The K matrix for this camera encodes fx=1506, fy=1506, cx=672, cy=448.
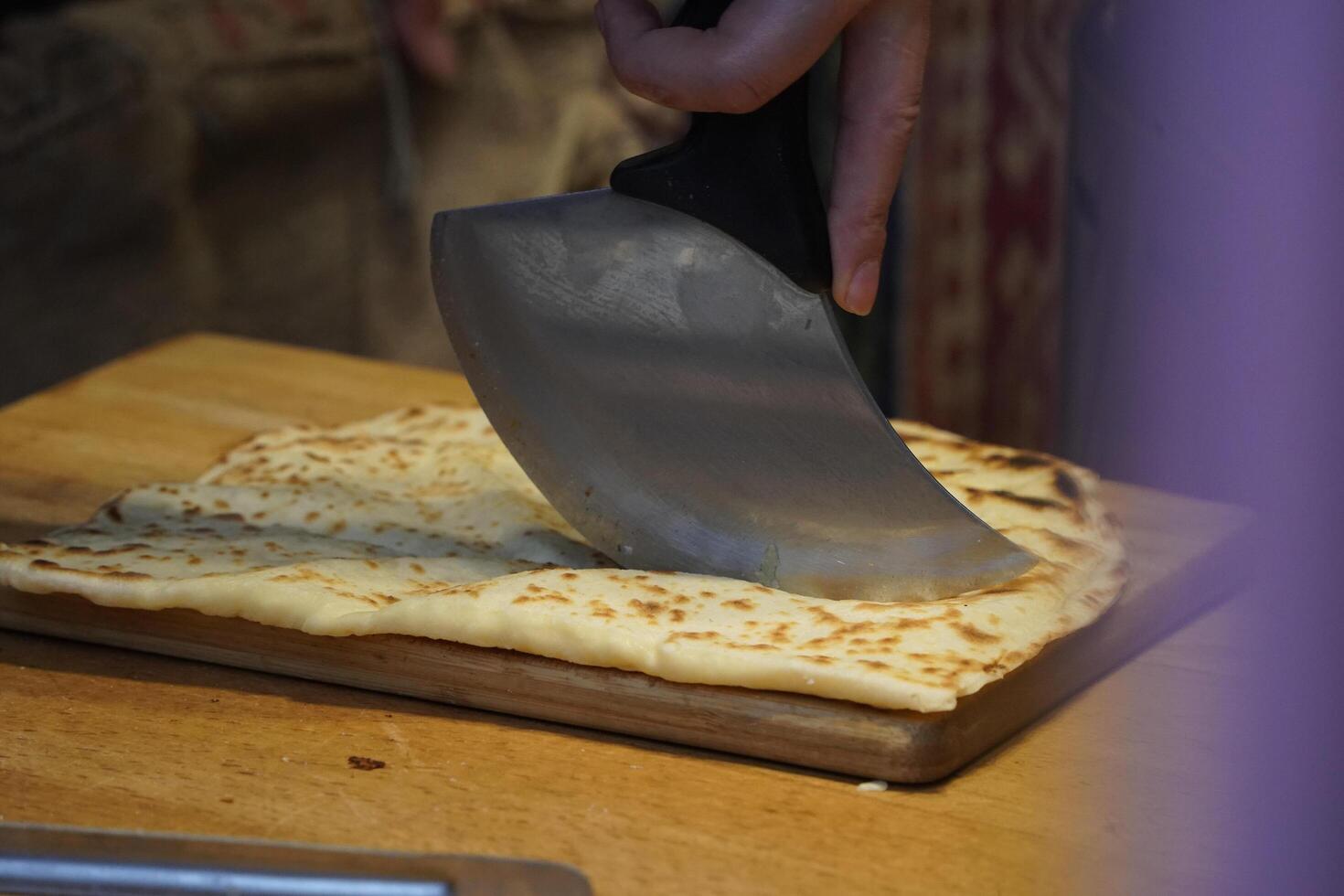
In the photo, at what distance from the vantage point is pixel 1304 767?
1077 millimetres

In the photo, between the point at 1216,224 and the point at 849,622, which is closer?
the point at 849,622

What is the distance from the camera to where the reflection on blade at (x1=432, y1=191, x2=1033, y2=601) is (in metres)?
1.19

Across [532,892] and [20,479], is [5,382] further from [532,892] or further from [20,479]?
[532,892]

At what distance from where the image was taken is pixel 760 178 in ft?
3.88

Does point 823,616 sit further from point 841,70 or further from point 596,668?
point 841,70

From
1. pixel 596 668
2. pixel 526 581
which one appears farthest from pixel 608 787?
pixel 526 581

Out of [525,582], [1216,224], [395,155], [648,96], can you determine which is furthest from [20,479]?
[395,155]

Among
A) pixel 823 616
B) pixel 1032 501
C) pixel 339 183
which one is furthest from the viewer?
pixel 339 183

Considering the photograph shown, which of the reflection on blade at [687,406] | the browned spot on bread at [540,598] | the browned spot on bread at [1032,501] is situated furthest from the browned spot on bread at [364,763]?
the browned spot on bread at [1032,501]

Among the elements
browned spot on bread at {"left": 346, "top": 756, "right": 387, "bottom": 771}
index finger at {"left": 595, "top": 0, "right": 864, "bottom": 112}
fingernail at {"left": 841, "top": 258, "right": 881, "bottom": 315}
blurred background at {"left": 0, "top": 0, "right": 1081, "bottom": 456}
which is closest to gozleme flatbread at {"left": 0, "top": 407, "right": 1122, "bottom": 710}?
browned spot on bread at {"left": 346, "top": 756, "right": 387, "bottom": 771}

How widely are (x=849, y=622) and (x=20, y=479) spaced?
3.20ft

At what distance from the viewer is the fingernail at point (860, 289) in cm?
118

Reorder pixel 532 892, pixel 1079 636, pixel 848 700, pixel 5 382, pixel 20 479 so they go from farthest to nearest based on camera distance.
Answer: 1. pixel 5 382
2. pixel 20 479
3. pixel 1079 636
4. pixel 848 700
5. pixel 532 892

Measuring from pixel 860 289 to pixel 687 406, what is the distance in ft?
0.57
